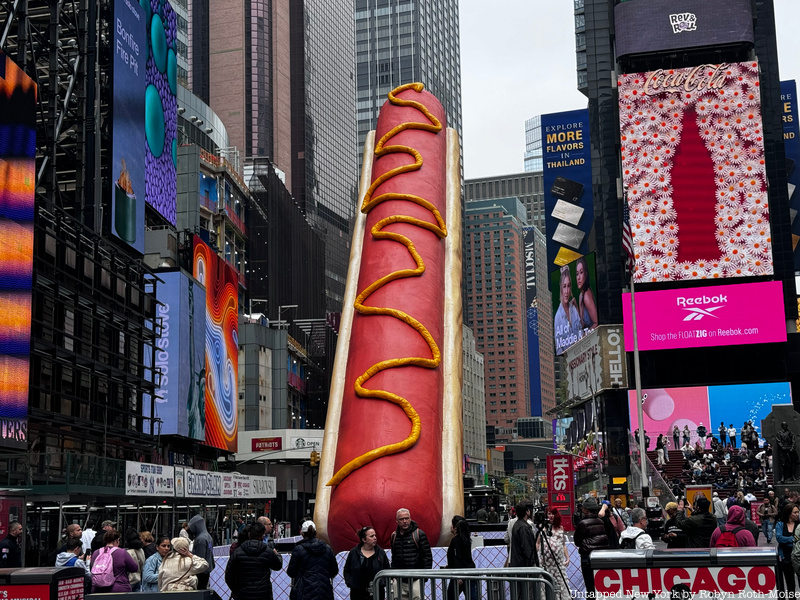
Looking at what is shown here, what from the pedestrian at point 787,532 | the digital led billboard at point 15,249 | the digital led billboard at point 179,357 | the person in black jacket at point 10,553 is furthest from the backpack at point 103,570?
the digital led billboard at point 179,357

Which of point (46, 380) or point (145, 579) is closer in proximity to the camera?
point (145, 579)

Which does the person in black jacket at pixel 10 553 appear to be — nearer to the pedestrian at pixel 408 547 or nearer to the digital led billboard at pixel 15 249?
the pedestrian at pixel 408 547

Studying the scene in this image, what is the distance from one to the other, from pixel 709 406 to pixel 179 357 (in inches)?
1233

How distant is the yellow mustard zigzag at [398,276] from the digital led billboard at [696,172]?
148ft

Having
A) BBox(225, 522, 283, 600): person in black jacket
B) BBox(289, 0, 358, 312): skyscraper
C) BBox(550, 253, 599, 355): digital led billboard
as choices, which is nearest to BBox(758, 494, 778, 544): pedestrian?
BBox(225, 522, 283, 600): person in black jacket

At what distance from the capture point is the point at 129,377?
42.6 meters

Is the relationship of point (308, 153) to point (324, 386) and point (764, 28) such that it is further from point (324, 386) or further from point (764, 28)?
point (764, 28)

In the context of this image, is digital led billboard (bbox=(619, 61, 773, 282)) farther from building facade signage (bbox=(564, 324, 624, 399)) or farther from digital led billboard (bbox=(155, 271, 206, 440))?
digital led billboard (bbox=(155, 271, 206, 440))

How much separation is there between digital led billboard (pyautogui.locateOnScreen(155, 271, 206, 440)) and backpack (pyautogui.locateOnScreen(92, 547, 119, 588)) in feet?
141

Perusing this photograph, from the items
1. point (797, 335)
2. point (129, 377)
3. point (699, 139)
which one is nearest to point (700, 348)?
point (797, 335)

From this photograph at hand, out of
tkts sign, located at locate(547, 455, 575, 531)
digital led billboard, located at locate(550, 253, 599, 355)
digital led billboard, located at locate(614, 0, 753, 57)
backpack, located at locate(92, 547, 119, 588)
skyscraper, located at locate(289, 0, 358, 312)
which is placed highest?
skyscraper, located at locate(289, 0, 358, 312)

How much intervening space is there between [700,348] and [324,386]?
4738 centimetres

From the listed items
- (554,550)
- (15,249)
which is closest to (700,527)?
(554,550)

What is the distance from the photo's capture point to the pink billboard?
6244 cm
